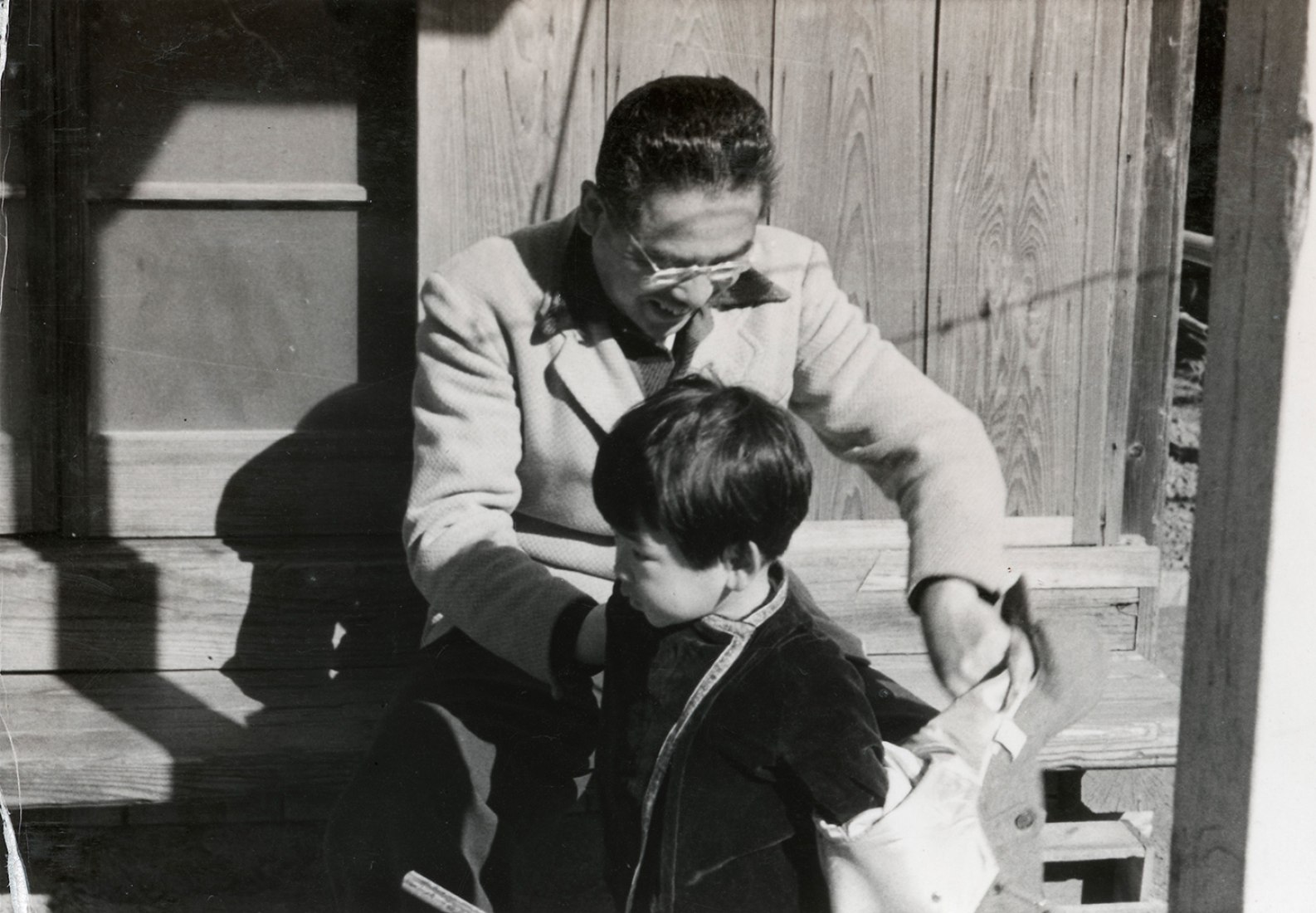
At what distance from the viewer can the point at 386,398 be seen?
2.45 metres

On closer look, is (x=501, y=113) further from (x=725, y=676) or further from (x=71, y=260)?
(x=725, y=676)

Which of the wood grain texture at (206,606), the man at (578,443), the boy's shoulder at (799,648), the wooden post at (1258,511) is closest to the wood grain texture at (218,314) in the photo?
the wood grain texture at (206,606)

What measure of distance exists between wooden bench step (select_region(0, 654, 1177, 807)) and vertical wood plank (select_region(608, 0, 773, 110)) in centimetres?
96

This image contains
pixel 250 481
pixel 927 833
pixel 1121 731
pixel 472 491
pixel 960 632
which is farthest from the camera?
pixel 250 481

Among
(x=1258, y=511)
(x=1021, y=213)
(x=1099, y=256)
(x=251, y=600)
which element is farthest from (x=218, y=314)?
(x=1258, y=511)

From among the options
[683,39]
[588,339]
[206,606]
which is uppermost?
[683,39]

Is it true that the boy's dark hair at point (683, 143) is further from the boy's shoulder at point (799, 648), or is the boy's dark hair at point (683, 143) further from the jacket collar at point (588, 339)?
the boy's shoulder at point (799, 648)

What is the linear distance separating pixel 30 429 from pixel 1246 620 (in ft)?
5.79

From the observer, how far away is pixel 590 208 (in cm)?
190

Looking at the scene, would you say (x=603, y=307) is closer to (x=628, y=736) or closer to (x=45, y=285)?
(x=628, y=736)

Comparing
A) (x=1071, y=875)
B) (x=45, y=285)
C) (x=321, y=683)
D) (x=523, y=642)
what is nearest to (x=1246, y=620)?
(x=523, y=642)

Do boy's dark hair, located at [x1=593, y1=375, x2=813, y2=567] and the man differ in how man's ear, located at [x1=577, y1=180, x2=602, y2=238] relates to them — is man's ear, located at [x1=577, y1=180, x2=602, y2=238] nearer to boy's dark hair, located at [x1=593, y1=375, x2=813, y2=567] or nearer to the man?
the man

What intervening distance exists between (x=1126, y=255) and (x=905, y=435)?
0.69m

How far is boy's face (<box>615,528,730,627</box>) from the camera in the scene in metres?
1.61
